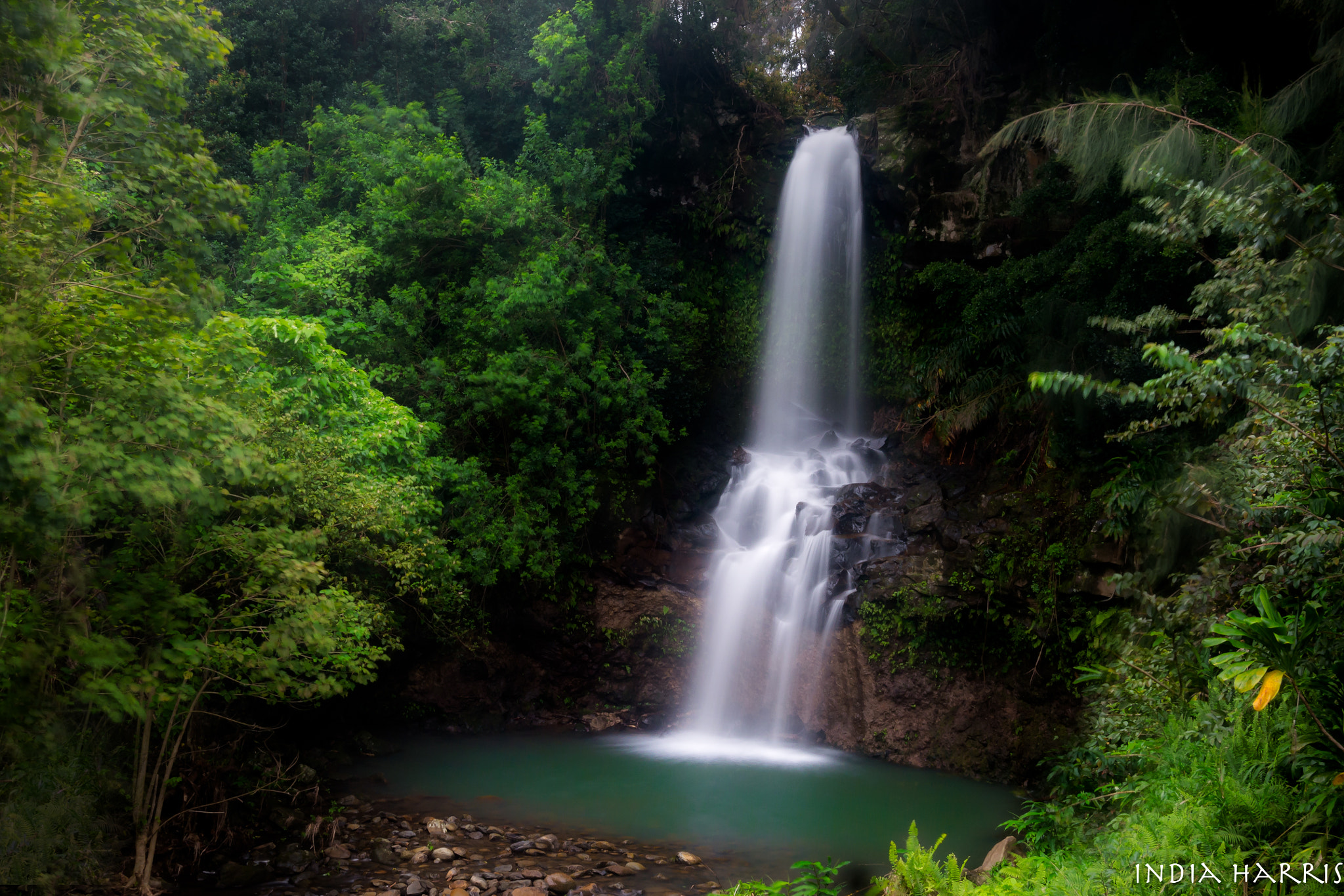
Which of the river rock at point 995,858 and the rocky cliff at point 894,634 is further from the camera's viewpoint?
the rocky cliff at point 894,634

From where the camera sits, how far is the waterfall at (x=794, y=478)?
494 inches

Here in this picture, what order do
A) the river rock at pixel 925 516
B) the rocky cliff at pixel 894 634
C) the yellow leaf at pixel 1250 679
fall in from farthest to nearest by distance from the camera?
the river rock at pixel 925 516
the rocky cliff at pixel 894 634
the yellow leaf at pixel 1250 679

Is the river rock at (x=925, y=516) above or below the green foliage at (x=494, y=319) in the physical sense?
below

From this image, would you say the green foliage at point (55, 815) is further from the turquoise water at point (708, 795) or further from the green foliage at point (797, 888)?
the green foliage at point (797, 888)

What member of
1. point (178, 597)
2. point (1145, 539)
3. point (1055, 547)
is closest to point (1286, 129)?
point (1145, 539)

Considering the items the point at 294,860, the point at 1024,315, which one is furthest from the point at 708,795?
the point at 1024,315

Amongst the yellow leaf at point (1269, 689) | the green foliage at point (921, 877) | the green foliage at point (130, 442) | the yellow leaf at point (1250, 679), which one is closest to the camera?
the yellow leaf at point (1269, 689)

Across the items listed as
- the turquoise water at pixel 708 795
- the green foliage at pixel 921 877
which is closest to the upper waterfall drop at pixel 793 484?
the turquoise water at pixel 708 795

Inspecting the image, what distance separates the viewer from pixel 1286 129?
26.7ft

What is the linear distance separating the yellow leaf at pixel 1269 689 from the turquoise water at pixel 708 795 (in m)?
4.94

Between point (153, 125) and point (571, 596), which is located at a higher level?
point (153, 125)

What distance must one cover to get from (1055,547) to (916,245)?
6.98 metres

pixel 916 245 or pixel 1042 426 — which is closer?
pixel 1042 426

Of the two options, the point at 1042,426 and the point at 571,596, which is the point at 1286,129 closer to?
the point at 1042,426
